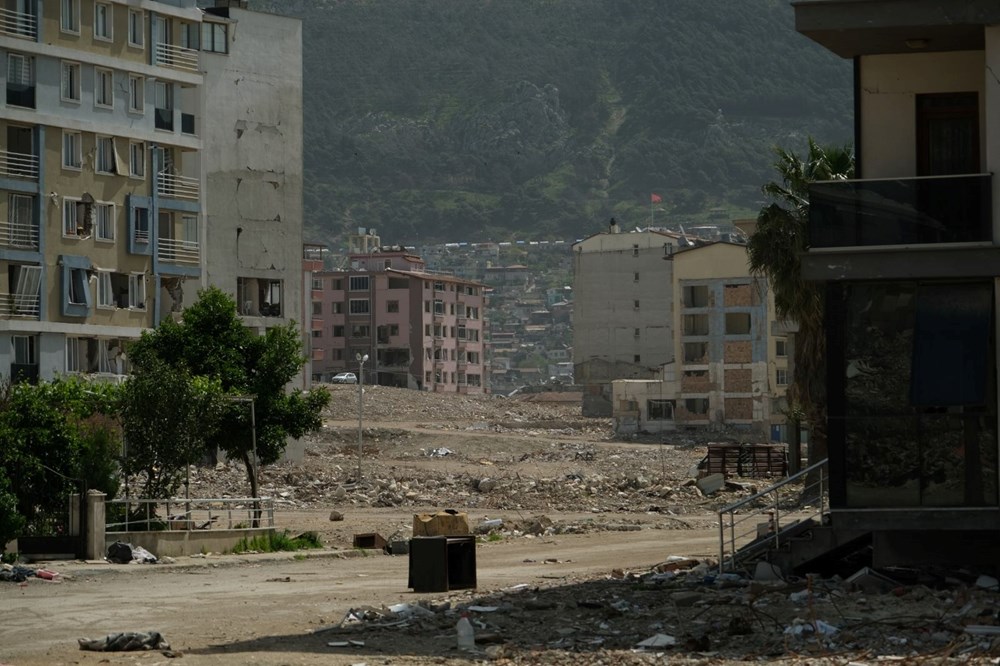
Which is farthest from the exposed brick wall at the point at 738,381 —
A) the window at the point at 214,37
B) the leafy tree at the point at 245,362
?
the leafy tree at the point at 245,362

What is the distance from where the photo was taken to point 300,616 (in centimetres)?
2750

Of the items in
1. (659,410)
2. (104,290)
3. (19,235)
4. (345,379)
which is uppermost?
(19,235)

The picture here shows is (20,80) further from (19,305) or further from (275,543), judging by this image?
(275,543)

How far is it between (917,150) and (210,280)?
2468 inches

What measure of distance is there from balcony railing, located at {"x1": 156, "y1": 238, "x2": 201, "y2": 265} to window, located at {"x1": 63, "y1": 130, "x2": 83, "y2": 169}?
584 centimetres

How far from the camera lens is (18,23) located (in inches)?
2675

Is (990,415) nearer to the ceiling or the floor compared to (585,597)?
nearer to the ceiling

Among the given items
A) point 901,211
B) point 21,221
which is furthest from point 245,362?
point 901,211

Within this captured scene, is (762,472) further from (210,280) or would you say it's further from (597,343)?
(597,343)

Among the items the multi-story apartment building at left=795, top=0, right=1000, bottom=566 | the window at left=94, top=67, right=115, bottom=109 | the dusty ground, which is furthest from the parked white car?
the multi-story apartment building at left=795, top=0, right=1000, bottom=566

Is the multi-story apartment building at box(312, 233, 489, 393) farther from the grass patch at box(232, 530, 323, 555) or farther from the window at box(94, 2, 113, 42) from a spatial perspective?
the grass patch at box(232, 530, 323, 555)

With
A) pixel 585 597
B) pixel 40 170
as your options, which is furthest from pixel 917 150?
pixel 40 170

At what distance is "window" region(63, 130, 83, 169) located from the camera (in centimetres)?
7000

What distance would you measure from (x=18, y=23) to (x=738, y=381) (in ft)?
218
